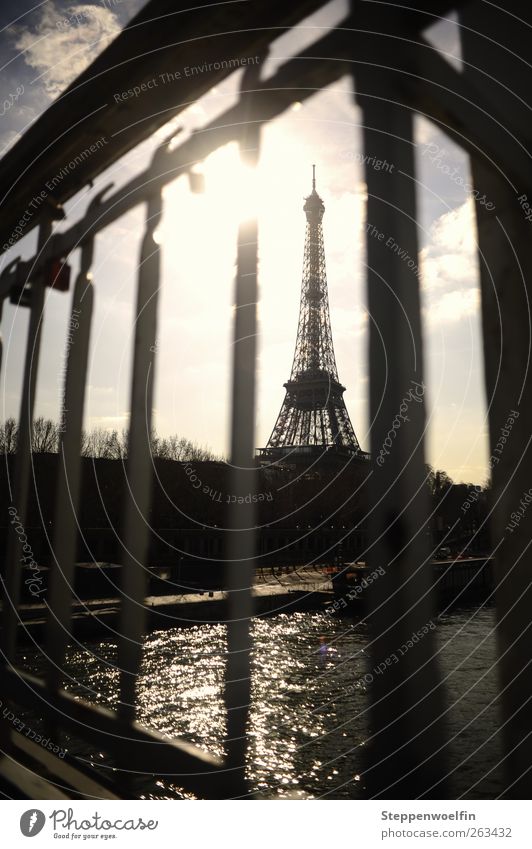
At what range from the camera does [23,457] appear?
2365mm

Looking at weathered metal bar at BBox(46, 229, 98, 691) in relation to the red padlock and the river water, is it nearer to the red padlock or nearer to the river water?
the red padlock

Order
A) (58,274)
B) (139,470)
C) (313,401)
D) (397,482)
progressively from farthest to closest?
(313,401)
(58,274)
(139,470)
(397,482)

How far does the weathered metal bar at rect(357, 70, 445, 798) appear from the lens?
0.95 meters

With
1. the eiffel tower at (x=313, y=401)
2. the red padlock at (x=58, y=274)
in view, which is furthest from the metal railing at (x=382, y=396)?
the eiffel tower at (x=313, y=401)

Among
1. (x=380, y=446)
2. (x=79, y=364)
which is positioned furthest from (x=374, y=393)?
(x=79, y=364)

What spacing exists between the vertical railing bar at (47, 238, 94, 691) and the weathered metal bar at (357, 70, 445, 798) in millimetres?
1258

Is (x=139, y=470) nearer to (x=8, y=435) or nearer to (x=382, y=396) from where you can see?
(x=382, y=396)

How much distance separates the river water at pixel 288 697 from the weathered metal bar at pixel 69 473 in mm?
584

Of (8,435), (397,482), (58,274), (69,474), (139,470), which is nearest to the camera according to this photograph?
(397,482)

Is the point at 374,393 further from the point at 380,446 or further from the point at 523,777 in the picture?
the point at 523,777

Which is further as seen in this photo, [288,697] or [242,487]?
[288,697]

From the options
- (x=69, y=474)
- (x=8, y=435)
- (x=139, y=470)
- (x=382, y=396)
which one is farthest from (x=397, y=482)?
(x=8, y=435)

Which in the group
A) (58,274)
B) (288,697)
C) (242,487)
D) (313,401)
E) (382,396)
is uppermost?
(313,401)

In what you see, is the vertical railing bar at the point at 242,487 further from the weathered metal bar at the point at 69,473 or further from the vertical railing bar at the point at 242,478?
the weathered metal bar at the point at 69,473
